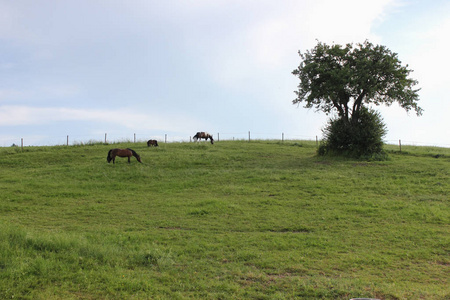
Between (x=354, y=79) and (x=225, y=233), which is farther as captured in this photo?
(x=354, y=79)

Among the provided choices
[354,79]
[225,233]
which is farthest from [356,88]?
[225,233]

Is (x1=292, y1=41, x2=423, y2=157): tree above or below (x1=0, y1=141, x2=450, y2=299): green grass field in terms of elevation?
above

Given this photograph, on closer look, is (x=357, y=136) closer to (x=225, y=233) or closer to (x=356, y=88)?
(x=356, y=88)

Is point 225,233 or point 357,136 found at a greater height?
point 357,136

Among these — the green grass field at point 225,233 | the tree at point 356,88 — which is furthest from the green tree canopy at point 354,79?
the green grass field at point 225,233

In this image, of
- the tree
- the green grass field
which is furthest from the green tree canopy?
the green grass field

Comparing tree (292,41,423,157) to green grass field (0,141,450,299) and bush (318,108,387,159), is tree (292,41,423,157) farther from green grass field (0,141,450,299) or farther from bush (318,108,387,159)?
green grass field (0,141,450,299)

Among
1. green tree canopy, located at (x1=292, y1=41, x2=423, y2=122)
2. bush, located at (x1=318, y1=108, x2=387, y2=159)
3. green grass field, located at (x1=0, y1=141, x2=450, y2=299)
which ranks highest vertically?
green tree canopy, located at (x1=292, y1=41, x2=423, y2=122)

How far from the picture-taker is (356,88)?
31562 millimetres

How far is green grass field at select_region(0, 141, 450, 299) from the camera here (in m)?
7.05

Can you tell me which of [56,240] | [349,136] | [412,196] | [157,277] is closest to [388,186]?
[412,196]

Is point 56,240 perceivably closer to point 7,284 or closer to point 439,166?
point 7,284

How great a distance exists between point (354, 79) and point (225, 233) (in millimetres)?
24923

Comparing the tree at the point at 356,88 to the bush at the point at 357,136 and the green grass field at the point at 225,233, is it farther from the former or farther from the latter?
the green grass field at the point at 225,233
